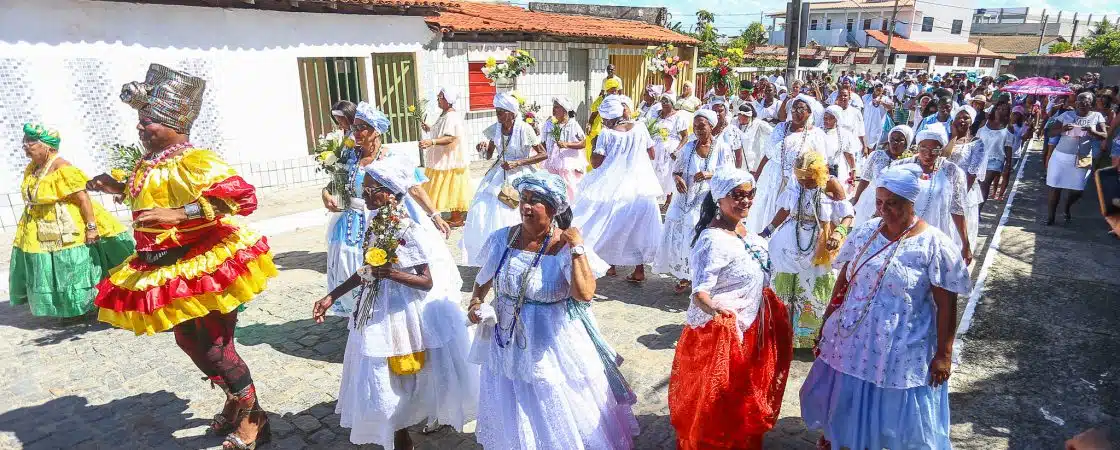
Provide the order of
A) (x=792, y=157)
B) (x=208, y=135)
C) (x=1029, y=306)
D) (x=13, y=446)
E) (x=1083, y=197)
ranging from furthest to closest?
1. (x=1083, y=197)
2. (x=208, y=135)
3. (x=792, y=157)
4. (x=1029, y=306)
5. (x=13, y=446)

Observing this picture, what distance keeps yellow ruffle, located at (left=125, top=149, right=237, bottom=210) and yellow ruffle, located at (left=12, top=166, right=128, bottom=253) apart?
2580mm

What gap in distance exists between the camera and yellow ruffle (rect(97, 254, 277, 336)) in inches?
136

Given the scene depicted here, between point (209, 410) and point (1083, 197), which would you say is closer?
point (209, 410)

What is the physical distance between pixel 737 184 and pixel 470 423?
2.19 m

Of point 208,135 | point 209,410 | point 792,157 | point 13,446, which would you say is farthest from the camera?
point 208,135

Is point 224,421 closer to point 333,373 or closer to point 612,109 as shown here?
point 333,373

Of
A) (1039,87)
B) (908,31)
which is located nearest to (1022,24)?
(908,31)

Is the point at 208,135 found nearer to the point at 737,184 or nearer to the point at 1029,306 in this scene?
the point at 737,184

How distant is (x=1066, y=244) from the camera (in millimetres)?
8359

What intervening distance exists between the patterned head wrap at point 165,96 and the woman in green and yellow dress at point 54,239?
2574mm

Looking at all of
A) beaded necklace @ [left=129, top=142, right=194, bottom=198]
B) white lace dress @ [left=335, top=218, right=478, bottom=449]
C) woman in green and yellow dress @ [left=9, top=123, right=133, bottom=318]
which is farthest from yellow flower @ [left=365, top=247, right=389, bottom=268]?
woman in green and yellow dress @ [left=9, top=123, right=133, bottom=318]

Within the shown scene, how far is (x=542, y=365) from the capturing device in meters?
3.24

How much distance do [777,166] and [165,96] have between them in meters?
5.72

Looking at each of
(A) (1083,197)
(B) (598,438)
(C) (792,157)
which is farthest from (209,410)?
(A) (1083,197)
